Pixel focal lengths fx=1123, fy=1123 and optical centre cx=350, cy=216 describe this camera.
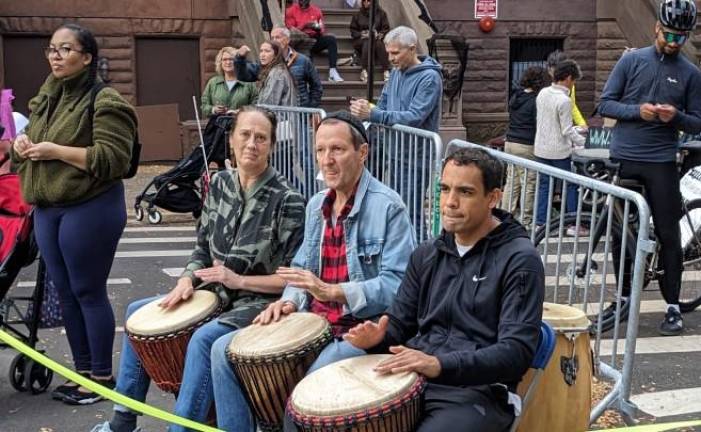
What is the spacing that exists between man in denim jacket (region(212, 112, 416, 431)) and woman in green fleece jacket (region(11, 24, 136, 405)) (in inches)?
53.2

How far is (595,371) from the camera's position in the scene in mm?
5148

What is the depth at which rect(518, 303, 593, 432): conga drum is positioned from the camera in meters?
4.12

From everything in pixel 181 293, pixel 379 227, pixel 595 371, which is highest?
pixel 379 227

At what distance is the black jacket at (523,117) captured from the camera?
12.1 m

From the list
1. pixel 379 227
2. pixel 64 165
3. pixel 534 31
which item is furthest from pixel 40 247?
pixel 534 31

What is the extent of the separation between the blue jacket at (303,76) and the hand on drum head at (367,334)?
826 centimetres

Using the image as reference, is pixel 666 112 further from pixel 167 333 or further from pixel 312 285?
pixel 167 333

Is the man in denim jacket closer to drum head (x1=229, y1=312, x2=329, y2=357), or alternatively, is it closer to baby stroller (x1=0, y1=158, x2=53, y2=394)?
drum head (x1=229, y1=312, x2=329, y2=357)

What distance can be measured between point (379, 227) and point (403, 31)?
3.92 metres

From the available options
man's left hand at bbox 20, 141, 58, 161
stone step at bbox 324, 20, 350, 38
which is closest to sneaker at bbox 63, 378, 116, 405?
man's left hand at bbox 20, 141, 58, 161

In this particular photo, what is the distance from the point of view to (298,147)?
10258mm

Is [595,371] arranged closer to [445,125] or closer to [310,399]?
[310,399]

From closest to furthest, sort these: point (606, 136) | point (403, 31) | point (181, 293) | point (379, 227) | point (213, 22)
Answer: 1. point (379, 227)
2. point (181, 293)
3. point (403, 31)
4. point (606, 136)
5. point (213, 22)

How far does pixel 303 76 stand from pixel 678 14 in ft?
20.0
